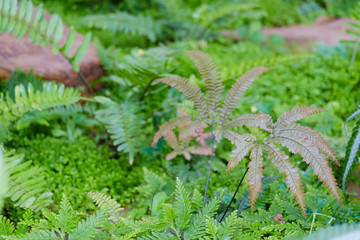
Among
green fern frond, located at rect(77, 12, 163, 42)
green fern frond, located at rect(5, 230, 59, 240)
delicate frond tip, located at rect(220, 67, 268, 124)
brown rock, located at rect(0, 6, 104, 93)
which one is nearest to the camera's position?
green fern frond, located at rect(5, 230, 59, 240)

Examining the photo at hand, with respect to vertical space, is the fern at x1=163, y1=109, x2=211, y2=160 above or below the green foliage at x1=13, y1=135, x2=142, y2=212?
above

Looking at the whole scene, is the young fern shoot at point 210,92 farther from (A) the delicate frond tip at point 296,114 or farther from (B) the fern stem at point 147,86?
(B) the fern stem at point 147,86

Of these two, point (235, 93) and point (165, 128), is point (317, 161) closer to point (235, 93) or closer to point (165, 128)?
point (235, 93)

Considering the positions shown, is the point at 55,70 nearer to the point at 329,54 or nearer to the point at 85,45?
the point at 85,45

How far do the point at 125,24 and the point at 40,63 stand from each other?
155 centimetres

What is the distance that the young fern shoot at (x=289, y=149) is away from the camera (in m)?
1.77

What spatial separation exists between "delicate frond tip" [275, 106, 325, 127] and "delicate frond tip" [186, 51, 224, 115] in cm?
46

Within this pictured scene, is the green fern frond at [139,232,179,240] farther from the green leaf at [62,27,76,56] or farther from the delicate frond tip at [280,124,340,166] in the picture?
the green leaf at [62,27,76,56]

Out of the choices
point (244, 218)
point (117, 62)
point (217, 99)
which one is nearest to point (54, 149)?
point (117, 62)

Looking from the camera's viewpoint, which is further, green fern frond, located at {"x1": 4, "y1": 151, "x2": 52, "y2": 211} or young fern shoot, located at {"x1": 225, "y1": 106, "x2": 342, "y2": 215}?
green fern frond, located at {"x1": 4, "y1": 151, "x2": 52, "y2": 211}

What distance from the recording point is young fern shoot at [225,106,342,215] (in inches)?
69.6

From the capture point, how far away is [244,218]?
1988mm

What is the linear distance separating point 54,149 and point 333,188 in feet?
7.46

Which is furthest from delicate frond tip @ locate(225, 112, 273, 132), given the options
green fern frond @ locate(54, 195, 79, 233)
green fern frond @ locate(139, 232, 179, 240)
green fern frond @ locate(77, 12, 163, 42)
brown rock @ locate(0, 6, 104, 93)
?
green fern frond @ locate(77, 12, 163, 42)
